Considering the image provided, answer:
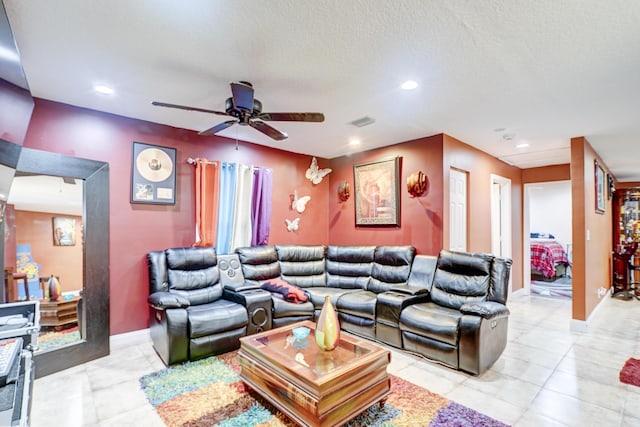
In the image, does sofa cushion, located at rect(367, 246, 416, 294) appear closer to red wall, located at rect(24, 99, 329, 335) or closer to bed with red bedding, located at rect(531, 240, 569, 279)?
red wall, located at rect(24, 99, 329, 335)

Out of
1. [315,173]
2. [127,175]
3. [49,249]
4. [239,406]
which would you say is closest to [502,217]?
[315,173]

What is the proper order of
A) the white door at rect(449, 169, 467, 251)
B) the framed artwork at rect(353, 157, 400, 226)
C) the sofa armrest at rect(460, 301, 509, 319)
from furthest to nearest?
1. the framed artwork at rect(353, 157, 400, 226)
2. the white door at rect(449, 169, 467, 251)
3. the sofa armrest at rect(460, 301, 509, 319)

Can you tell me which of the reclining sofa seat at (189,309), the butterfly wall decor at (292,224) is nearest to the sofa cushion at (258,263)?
the reclining sofa seat at (189,309)

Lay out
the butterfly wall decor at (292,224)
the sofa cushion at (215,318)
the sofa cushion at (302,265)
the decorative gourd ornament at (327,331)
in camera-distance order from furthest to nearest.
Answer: the butterfly wall decor at (292,224) < the sofa cushion at (302,265) < the sofa cushion at (215,318) < the decorative gourd ornament at (327,331)

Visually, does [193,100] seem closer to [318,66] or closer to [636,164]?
[318,66]

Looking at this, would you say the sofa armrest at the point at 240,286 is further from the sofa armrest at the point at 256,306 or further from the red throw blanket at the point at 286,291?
the red throw blanket at the point at 286,291

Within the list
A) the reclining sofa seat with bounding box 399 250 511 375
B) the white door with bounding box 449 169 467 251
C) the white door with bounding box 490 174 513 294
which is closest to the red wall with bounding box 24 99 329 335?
the reclining sofa seat with bounding box 399 250 511 375

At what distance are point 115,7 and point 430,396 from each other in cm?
327

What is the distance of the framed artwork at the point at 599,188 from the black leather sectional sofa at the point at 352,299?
2.73 metres

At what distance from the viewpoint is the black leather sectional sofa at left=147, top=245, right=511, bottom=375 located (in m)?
2.78

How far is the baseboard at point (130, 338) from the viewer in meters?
3.28

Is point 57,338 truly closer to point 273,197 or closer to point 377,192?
point 273,197

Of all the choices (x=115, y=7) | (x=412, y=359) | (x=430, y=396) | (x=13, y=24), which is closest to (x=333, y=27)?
(x=115, y=7)

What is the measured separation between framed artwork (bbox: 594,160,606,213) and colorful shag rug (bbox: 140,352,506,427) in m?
4.18
